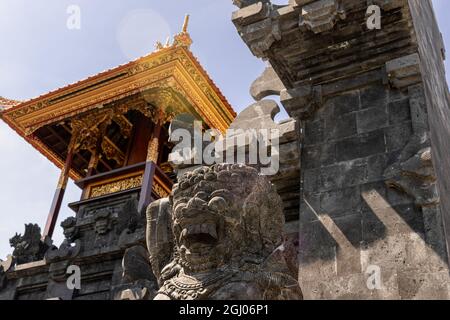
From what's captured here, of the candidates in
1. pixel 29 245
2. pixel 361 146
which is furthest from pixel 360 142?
pixel 29 245

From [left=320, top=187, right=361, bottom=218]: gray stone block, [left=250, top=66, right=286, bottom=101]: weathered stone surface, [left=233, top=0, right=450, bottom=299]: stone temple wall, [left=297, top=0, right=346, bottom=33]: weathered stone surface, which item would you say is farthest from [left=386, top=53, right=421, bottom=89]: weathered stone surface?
[left=250, top=66, right=286, bottom=101]: weathered stone surface

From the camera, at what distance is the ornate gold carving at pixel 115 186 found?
17.5m

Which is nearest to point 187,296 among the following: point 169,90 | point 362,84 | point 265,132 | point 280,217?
point 280,217

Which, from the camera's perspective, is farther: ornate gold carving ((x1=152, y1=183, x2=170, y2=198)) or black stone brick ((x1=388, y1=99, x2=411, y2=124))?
ornate gold carving ((x1=152, y1=183, x2=170, y2=198))

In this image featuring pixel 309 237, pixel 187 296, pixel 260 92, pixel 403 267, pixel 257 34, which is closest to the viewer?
pixel 187 296

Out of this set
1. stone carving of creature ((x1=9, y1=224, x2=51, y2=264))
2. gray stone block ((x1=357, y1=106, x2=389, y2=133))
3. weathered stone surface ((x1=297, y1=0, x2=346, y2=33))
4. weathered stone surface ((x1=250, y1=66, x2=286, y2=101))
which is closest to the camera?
gray stone block ((x1=357, y1=106, x2=389, y2=133))

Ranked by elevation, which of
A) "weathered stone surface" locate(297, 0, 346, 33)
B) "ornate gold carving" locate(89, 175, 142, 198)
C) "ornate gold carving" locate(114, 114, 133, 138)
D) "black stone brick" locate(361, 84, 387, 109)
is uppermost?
"ornate gold carving" locate(114, 114, 133, 138)

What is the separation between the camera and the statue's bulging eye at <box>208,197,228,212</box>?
3.95m

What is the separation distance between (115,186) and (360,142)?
12.9 metres

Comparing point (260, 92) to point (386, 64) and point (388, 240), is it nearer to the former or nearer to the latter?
point (386, 64)

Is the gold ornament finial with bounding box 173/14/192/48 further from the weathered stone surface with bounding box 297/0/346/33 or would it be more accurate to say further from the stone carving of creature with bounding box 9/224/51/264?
the weathered stone surface with bounding box 297/0/346/33

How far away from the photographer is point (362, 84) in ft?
20.4

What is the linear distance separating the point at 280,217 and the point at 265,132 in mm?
2327
